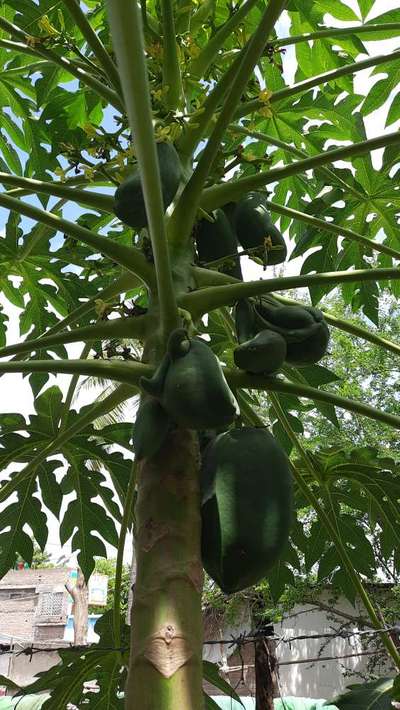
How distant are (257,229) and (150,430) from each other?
0.72 m

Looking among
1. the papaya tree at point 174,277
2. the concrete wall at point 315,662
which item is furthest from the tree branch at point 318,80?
the concrete wall at point 315,662

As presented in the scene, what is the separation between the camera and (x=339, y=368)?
15203mm

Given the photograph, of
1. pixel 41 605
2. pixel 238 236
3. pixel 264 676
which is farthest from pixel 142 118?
pixel 41 605

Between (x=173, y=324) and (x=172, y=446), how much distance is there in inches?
→ 8.8

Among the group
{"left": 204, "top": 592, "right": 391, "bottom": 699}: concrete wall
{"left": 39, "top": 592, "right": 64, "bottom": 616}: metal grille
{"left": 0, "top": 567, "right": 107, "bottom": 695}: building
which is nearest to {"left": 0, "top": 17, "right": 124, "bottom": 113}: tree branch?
{"left": 204, "top": 592, "right": 391, "bottom": 699}: concrete wall

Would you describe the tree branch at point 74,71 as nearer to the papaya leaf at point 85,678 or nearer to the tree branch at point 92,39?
the tree branch at point 92,39

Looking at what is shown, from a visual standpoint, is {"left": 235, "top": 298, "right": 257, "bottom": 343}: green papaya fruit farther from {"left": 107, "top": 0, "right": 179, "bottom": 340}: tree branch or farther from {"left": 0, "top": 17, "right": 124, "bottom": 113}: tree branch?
{"left": 0, "top": 17, "right": 124, "bottom": 113}: tree branch

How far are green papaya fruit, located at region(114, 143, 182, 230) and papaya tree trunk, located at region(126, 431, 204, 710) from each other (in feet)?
1.53

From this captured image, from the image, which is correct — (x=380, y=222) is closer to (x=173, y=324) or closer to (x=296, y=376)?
(x=296, y=376)

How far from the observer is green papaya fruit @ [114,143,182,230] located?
1.39 metres

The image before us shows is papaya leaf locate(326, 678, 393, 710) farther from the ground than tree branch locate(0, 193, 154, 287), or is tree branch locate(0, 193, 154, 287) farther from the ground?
tree branch locate(0, 193, 154, 287)

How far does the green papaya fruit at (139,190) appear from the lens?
1.39m

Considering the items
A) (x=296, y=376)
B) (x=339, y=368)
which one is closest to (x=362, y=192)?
(x=296, y=376)

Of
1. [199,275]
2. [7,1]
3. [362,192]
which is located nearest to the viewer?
[199,275]
